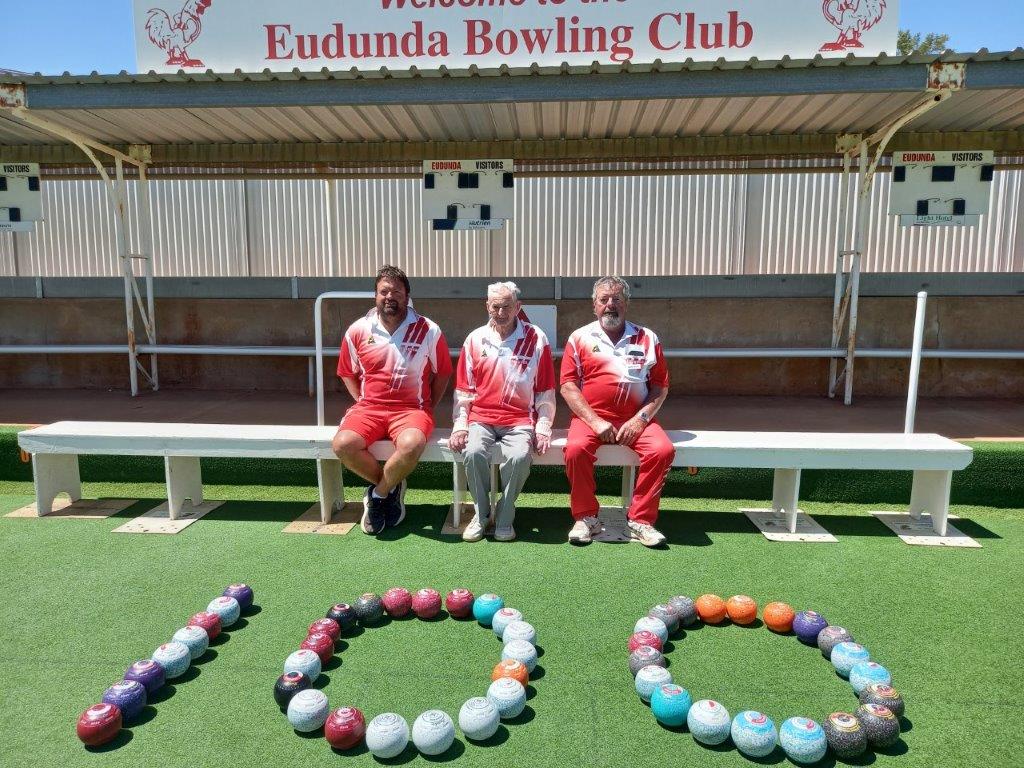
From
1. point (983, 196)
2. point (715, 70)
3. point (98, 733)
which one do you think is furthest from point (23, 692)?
point (983, 196)

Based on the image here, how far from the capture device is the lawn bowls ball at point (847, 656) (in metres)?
2.44

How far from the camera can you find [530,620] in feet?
9.50

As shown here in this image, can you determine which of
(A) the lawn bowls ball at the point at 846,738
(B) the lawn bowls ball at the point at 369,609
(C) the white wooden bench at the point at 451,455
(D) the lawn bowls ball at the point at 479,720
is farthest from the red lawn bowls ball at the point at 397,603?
(A) the lawn bowls ball at the point at 846,738

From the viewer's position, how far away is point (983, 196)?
6.03m

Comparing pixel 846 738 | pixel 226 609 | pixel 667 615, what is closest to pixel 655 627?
pixel 667 615

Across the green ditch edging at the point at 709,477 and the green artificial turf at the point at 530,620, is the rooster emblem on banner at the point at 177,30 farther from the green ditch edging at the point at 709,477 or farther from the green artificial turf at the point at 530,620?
the green artificial turf at the point at 530,620

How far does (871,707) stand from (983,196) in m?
5.64

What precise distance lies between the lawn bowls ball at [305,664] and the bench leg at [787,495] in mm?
2763

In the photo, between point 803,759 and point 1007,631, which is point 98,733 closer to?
point 803,759

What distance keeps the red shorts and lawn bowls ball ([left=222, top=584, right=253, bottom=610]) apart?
3.64ft

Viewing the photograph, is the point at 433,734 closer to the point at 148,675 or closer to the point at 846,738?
the point at 148,675

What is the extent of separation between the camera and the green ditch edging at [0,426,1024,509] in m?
4.32

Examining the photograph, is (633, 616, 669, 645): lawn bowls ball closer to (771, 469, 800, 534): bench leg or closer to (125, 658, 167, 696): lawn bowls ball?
(771, 469, 800, 534): bench leg

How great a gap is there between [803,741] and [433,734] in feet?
3.58
